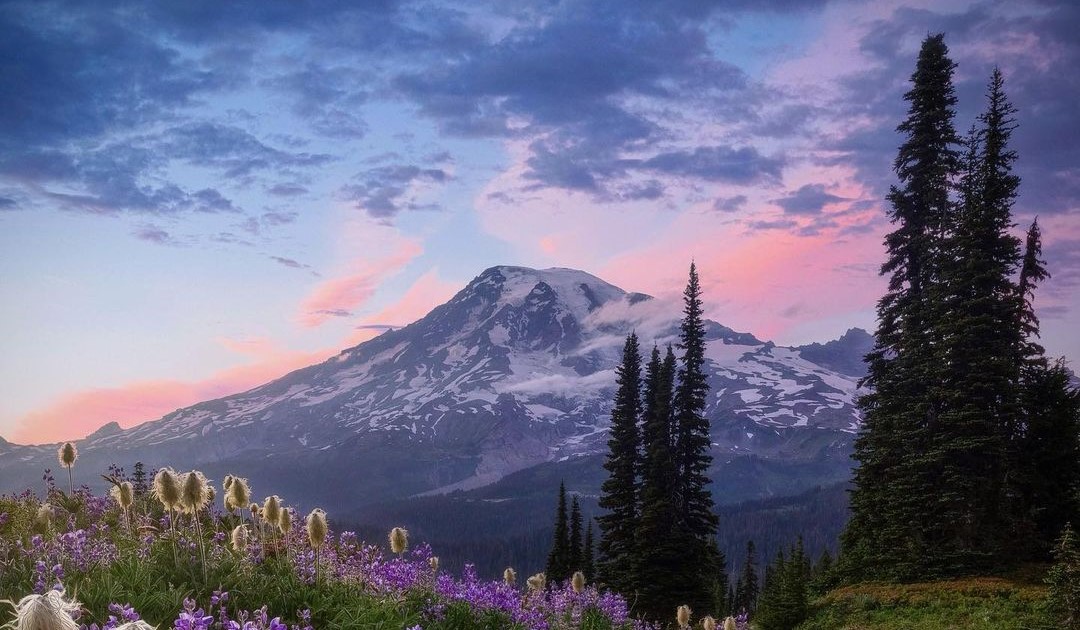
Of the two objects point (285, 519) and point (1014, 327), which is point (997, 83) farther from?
point (285, 519)

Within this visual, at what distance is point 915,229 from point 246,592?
38891mm

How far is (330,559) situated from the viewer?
820 cm

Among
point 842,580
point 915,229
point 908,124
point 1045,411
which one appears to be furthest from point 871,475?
point 908,124

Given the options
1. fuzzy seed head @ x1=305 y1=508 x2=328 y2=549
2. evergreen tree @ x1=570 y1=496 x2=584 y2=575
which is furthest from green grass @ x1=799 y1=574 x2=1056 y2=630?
evergreen tree @ x1=570 y1=496 x2=584 y2=575

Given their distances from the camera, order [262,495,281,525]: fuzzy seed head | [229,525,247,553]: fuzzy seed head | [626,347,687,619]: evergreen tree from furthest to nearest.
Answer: [626,347,687,619]: evergreen tree
[229,525,247,553]: fuzzy seed head
[262,495,281,525]: fuzzy seed head

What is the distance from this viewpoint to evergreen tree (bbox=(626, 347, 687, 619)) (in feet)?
140

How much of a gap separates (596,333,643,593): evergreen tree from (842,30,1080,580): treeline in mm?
13877

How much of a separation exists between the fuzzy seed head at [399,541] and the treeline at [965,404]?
28557 mm

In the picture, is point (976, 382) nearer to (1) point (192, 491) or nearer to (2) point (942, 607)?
(2) point (942, 607)

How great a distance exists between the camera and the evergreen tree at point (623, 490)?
45.7 m

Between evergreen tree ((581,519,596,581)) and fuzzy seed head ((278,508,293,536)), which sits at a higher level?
fuzzy seed head ((278,508,293,536))

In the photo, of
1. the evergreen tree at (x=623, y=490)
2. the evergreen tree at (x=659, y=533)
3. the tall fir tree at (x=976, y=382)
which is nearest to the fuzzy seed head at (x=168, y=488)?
the tall fir tree at (x=976, y=382)

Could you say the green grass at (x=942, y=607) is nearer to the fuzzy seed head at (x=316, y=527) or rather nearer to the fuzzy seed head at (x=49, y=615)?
the fuzzy seed head at (x=316, y=527)

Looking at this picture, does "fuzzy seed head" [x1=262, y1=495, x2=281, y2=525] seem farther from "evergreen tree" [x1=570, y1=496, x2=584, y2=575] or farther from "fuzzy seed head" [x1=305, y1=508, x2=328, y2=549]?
"evergreen tree" [x1=570, y1=496, x2=584, y2=575]
